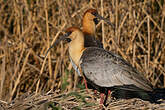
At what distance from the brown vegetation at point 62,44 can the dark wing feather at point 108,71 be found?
87 cm

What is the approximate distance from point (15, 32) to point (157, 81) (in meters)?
2.50

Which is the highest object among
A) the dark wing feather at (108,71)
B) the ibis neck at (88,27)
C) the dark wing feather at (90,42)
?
the ibis neck at (88,27)

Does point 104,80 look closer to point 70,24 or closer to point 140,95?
point 140,95

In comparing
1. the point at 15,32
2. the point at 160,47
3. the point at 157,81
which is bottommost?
the point at 157,81

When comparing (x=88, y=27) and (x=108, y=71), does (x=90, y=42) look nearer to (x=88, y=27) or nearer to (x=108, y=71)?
(x=88, y=27)

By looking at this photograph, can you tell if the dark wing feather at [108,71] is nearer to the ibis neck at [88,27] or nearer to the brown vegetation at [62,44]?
the brown vegetation at [62,44]

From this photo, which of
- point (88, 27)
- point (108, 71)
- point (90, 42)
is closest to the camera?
point (108, 71)

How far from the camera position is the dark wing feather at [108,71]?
3506 millimetres

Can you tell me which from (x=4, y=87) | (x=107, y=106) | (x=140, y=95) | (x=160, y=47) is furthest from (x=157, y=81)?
(x=4, y=87)

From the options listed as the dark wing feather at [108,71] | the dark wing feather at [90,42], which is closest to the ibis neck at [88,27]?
the dark wing feather at [90,42]

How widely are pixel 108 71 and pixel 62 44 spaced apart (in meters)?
1.41

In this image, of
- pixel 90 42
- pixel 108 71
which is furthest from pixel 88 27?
pixel 108 71

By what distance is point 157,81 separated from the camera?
17.3ft

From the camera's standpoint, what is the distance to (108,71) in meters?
3.66
